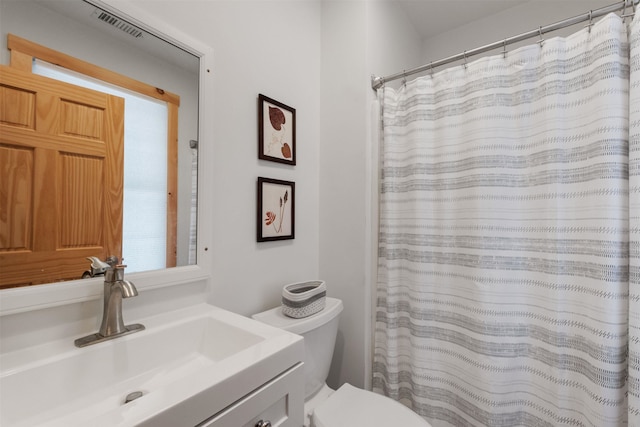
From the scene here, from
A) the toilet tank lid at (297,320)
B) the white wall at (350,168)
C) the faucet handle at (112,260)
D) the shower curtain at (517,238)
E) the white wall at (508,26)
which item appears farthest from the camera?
the white wall at (508,26)

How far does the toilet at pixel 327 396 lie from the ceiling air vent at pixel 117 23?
3.48 feet

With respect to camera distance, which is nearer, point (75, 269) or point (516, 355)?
point (75, 269)

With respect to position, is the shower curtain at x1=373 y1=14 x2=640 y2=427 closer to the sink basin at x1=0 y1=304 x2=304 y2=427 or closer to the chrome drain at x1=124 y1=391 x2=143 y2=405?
the sink basin at x1=0 y1=304 x2=304 y2=427

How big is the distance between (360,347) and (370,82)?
1.34 meters

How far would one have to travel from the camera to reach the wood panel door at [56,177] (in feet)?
2.27

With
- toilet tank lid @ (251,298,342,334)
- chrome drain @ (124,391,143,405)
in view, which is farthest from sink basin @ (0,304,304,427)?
toilet tank lid @ (251,298,342,334)

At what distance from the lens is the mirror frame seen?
0.71m

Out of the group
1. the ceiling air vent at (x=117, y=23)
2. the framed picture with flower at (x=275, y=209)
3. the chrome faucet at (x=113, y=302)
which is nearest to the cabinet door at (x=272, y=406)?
the chrome faucet at (x=113, y=302)

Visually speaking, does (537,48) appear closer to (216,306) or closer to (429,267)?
(429,267)

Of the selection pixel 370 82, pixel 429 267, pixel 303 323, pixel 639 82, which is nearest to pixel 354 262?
pixel 429 267

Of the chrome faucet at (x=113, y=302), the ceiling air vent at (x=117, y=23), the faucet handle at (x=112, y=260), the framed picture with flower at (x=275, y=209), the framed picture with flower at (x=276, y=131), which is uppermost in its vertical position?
the ceiling air vent at (x=117, y=23)

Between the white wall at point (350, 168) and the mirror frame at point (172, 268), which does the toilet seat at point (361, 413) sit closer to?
the white wall at point (350, 168)

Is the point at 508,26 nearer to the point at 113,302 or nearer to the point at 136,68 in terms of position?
the point at 136,68

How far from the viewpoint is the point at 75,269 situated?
0.79 m
